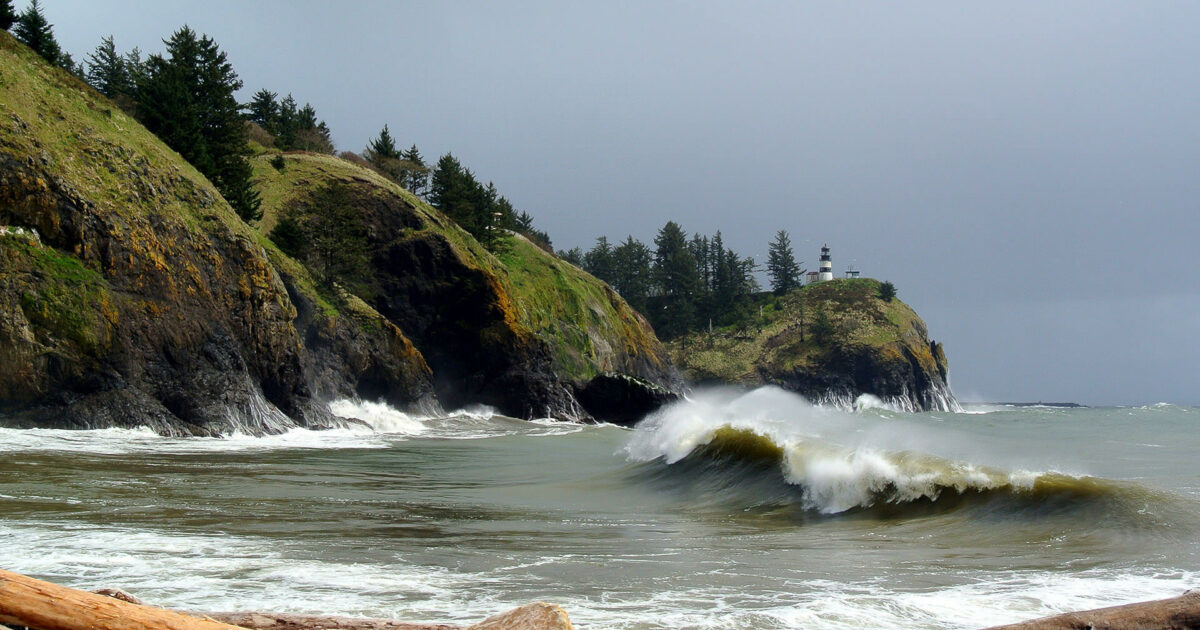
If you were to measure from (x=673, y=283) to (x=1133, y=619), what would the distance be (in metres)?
104

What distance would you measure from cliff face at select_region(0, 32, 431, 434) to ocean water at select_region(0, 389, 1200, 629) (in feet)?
8.21

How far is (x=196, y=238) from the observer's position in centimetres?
2498

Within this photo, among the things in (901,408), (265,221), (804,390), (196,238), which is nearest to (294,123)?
(265,221)

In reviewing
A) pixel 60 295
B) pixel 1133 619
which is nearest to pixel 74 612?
pixel 1133 619

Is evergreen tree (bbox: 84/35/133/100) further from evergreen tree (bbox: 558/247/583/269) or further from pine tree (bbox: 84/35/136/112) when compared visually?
evergreen tree (bbox: 558/247/583/269)

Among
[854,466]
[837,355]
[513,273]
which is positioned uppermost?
[513,273]

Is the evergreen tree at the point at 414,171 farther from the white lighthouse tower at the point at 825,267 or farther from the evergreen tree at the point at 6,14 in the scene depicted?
the white lighthouse tower at the point at 825,267

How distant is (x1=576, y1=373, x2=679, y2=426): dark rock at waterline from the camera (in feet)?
143

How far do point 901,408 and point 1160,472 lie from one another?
3000 inches

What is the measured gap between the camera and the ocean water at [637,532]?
5.88 metres

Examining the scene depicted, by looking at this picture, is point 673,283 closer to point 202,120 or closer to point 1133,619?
point 202,120

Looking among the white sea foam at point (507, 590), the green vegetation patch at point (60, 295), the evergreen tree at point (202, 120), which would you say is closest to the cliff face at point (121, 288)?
the green vegetation patch at point (60, 295)

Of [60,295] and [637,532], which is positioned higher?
[60,295]

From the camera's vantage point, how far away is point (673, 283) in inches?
4230
